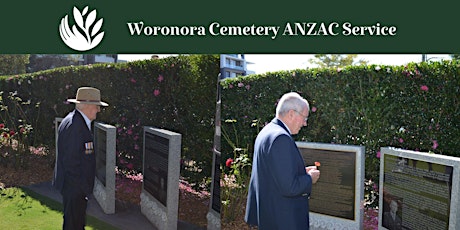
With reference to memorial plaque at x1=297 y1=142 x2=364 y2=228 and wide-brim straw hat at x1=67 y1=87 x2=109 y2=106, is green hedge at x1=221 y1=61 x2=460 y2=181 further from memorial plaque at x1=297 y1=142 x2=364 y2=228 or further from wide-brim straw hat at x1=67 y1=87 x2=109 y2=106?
wide-brim straw hat at x1=67 y1=87 x2=109 y2=106

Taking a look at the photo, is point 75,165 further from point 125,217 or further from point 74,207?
point 125,217

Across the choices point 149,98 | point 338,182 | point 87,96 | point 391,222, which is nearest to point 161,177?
point 87,96

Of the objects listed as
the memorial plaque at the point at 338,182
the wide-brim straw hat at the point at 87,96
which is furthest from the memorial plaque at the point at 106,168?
the memorial plaque at the point at 338,182

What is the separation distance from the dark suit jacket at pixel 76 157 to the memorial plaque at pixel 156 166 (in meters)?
0.85

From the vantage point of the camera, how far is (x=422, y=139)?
4.36 m

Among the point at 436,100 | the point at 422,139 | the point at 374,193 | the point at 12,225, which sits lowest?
the point at 12,225

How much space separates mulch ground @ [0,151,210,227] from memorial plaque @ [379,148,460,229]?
2511 mm

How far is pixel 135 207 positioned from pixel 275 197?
11.7 ft

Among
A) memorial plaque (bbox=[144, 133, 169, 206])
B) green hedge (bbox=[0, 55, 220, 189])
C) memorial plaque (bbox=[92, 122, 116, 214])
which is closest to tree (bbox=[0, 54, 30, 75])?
green hedge (bbox=[0, 55, 220, 189])

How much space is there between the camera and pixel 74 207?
4.30 metres

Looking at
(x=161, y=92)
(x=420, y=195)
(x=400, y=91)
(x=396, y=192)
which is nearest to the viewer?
(x=420, y=195)

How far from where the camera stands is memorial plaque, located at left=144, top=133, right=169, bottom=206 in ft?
15.1

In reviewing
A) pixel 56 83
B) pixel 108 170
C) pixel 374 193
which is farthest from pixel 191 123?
pixel 56 83

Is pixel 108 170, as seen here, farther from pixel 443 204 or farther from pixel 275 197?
pixel 443 204
